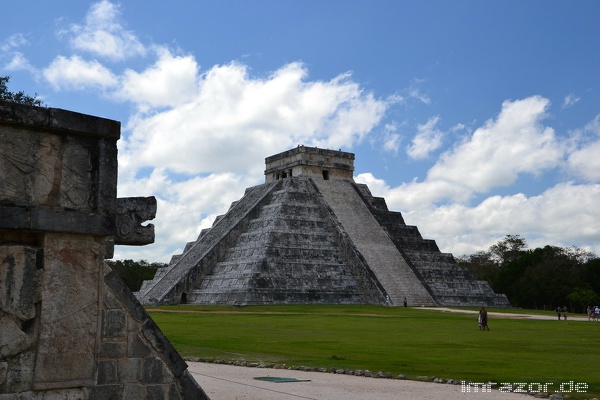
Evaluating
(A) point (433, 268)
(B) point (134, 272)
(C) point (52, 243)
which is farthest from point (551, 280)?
(C) point (52, 243)

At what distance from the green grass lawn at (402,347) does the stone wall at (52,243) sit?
6.43m

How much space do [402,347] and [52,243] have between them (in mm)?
11796

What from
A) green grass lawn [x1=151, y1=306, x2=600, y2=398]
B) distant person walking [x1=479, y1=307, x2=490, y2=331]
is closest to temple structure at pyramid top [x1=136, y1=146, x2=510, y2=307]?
green grass lawn [x1=151, y1=306, x2=600, y2=398]

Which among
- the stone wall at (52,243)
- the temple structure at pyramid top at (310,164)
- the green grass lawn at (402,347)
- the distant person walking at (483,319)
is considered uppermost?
the temple structure at pyramid top at (310,164)

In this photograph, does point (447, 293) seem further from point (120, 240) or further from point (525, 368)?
point (120, 240)

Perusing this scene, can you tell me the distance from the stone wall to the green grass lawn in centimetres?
643

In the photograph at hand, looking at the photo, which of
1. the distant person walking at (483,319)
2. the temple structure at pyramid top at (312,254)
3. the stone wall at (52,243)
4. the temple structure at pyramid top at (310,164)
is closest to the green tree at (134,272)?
the temple structure at pyramid top at (312,254)

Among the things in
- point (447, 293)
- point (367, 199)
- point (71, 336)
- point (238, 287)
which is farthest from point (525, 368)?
point (367, 199)

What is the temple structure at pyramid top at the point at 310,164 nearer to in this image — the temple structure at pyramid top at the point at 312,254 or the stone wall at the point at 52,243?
the temple structure at pyramid top at the point at 312,254

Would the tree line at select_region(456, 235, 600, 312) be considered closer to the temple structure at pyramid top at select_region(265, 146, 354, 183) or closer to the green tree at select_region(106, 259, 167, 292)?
the temple structure at pyramid top at select_region(265, 146, 354, 183)

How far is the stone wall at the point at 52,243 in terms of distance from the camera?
159 inches

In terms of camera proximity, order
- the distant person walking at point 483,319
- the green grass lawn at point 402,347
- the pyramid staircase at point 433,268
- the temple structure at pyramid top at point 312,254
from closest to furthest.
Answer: the green grass lawn at point 402,347 → the distant person walking at point 483,319 → the temple structure at pyramid top at point 312,254 → the pyramid staircase at point 433,268

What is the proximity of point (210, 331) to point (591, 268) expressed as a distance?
44.7 metres

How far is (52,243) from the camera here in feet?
13.7
